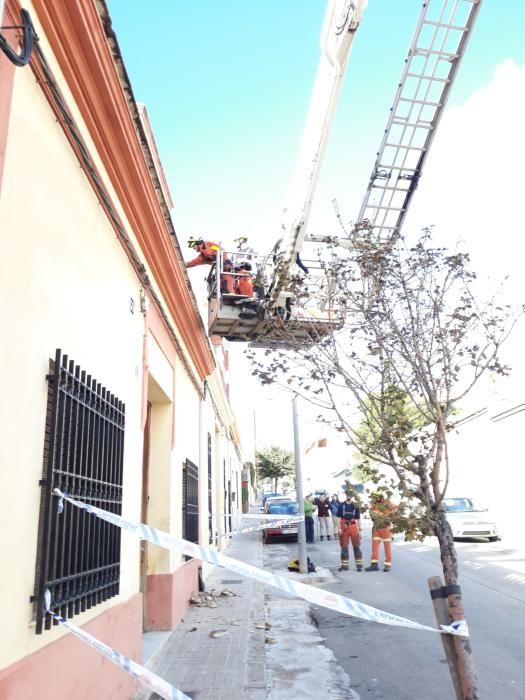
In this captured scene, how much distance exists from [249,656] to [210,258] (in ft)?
23.7

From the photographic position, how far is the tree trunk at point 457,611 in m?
3.18

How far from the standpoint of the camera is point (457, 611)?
332 centimetres

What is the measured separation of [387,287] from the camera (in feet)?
14.9

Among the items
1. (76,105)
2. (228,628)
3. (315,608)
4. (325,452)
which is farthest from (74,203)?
(325,452)

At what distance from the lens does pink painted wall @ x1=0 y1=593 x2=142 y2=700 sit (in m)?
2.70

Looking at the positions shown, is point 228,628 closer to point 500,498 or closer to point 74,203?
point 74,203

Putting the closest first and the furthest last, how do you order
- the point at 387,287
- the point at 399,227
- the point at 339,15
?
the point at 387,287 < the point at 339,15 < the point at 399,227

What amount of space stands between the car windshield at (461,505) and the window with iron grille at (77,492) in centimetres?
1487

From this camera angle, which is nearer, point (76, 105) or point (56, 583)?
point (56, 583)

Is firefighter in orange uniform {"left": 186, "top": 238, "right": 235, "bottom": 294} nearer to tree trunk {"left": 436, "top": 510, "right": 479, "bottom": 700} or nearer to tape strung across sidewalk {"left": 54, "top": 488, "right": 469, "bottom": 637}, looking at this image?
tree trunk {"left": 436, "top": 510, "right": 479, "bottom": 700}

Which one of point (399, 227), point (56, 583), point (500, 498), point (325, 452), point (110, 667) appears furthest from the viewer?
point (325, 452)

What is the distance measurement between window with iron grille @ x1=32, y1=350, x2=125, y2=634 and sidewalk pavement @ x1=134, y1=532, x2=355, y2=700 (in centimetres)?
162

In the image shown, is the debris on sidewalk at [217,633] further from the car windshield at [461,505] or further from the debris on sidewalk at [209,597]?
the car windshield at [461,505]

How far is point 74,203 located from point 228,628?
224 inches
